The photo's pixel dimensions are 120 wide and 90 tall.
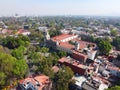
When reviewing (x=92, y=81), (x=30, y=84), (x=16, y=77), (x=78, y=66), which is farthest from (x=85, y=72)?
(x=16, y=77)

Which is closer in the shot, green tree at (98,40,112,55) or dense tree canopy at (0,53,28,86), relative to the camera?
dense tree canopy at (0,53,28,86)

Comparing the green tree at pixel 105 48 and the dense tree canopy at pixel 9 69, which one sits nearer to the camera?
the dense tree canopy at pixel 9 69

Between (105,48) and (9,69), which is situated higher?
(9,69)

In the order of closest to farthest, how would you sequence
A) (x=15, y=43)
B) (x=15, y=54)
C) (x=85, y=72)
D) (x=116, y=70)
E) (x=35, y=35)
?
(x=85, y=72) < (x=116, y=70) < (x=15, y=54) < (x=15, y=43) < (x=35, y=35)

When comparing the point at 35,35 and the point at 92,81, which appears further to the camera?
the point at 35,35

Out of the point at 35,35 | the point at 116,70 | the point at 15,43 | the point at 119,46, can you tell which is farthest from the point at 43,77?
the point at 35,35

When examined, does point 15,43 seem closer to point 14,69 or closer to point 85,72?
point 14,69

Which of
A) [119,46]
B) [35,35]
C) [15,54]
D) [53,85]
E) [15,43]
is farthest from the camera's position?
[35,35]

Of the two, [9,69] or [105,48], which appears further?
[105,48]

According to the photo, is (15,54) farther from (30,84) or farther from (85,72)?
(85,72)

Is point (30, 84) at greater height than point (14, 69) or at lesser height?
lesser
